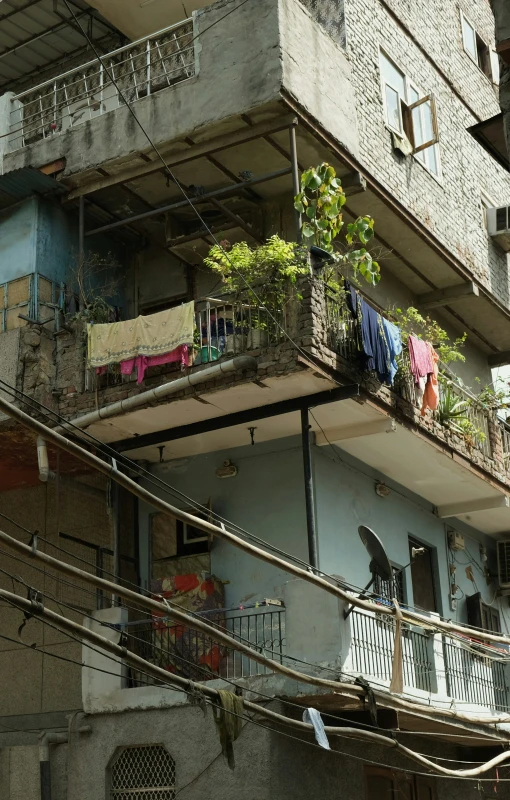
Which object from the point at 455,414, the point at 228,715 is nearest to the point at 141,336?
the point at 455,414

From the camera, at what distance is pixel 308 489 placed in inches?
593

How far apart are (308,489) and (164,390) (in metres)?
2.33

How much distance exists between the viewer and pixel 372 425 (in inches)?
632

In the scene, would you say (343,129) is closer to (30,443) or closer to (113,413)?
(113,413)

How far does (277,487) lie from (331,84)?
19.5 feet

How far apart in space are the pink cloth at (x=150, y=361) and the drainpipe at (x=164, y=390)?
0.25 metres

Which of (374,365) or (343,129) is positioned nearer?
(374,365)

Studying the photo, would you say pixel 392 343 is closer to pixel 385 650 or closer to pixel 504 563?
pixel 385 650

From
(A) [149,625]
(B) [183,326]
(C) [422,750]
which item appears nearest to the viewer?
(B) [183,326]

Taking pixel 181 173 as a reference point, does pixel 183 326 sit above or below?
below

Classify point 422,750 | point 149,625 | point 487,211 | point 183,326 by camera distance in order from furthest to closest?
point 487,211 < point 422,750 < point 149,625 < point 183,326

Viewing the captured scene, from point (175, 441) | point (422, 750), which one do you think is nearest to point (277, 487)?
point (175, 441)

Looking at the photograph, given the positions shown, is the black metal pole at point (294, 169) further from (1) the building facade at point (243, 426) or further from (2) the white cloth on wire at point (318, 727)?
(2) the white cloth on wire at point (318, 727)

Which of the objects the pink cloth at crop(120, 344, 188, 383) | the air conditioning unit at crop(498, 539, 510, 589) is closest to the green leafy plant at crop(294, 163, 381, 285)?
the pink cloth at crop(120, 344, 188, 383)
